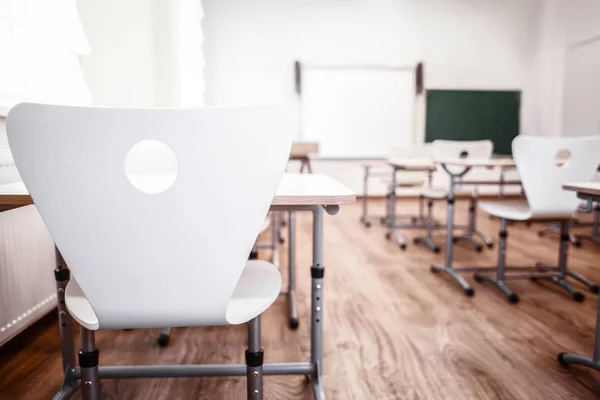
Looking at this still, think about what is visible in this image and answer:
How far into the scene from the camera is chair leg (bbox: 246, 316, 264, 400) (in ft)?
3.09

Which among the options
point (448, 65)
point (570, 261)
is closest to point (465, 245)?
point (570, 261)

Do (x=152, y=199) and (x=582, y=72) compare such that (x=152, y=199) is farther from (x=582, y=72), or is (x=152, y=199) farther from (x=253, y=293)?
(x=582, y=72)

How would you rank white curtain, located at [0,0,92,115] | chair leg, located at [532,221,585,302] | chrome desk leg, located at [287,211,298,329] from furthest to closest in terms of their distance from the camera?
chair leg, located at [532,221,585,302] < chrome desk leg, located at [287,211,298,329] < white curtain, located at [0,0,92,115]

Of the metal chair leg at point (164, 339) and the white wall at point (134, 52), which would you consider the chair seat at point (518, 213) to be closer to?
the metal chair leg at point (164, 339)

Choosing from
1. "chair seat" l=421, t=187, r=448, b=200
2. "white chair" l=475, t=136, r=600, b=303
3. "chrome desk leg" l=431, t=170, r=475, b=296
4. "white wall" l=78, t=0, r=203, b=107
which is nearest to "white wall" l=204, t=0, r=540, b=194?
"chair seat" l=421, t=187, r=448, b=200

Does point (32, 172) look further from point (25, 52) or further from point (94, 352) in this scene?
point (25, 52)

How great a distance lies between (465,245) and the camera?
3.65 m

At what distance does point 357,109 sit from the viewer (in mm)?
6328

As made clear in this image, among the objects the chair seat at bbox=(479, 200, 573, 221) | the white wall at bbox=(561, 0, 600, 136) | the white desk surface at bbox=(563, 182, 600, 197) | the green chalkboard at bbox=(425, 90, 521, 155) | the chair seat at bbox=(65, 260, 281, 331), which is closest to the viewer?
the chair seat at bbox=(65, 260, 281, 331)

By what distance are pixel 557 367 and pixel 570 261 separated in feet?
6.13

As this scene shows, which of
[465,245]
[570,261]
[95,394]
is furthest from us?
[465,245]

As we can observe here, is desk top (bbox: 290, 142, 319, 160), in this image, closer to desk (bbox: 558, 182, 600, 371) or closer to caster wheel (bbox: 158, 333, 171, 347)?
caster wheel (bbox: 158, 333, 171, 347)

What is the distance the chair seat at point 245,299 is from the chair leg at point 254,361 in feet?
0.17

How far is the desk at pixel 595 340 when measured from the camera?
1.41 metres
